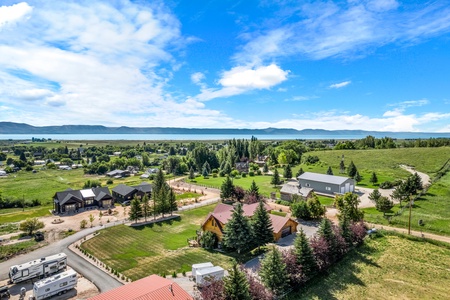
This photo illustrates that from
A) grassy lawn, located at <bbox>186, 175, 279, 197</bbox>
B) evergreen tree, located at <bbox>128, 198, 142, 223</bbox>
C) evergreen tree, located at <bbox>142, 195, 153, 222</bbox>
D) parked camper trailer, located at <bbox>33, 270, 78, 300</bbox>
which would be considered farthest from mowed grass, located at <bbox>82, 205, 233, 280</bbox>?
grassy lawn, located at <bbox>186, 175, 279, 197</bbox>

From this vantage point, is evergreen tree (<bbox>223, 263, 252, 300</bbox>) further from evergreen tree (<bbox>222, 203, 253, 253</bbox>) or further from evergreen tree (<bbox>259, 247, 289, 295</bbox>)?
evergreen tree (<bbox>222, 203, 253, 253</bbox>)

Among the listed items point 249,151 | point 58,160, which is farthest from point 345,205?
point 58,160

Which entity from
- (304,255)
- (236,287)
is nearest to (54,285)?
(236,287)

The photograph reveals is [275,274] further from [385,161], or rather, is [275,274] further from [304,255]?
[385,161]

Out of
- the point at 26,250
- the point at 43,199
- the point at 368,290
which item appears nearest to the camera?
the point at 368,290

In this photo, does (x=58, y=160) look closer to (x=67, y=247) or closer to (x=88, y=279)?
(x=67, y=247)
